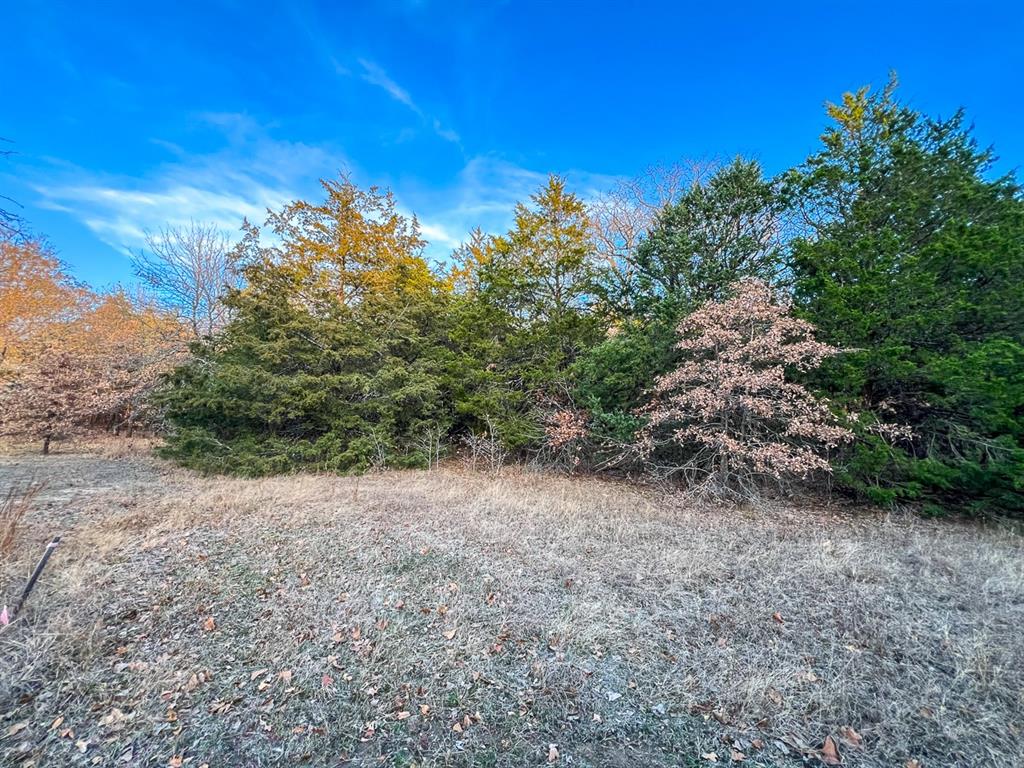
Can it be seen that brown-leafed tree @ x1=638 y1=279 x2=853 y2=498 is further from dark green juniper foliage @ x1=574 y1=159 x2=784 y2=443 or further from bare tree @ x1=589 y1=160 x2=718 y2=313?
bare tree @ x1=589 y1=160 x2=718 y2=313

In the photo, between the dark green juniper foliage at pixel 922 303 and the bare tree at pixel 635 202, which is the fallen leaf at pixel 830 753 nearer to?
the dark green juniper foliage at pixel 922 303

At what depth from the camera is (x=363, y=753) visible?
198cm

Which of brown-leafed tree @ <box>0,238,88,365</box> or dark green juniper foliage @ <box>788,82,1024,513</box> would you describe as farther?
brown-leafed tree @ <box>0,238,88,365</box>

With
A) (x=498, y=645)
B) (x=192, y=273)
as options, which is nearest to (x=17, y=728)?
(x=498, y=645)

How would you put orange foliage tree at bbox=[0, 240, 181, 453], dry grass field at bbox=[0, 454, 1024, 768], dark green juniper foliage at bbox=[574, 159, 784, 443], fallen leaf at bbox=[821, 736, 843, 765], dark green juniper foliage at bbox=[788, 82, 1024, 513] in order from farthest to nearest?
orange foliage tree at bbox=[0, 240, 181, 453]
dark green juniper foliage at bbox=[574, 159, 784, 443]
dark green juniper foliage at bbox=[788, 82, 1024, 513]
dry grass field at bbox=[0, 454, 1024, 768]
fallen leaf at bbox=[821, 736, 843, 765]

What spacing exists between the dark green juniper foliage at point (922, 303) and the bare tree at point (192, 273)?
1558 centimetres

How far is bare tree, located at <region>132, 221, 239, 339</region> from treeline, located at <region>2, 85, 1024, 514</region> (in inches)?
145

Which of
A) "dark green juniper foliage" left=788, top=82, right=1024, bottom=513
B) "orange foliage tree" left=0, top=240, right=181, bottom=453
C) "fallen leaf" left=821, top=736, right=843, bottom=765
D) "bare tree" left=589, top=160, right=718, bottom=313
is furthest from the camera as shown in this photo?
"bare tree" left=589, top=160, right=718, bottom=313

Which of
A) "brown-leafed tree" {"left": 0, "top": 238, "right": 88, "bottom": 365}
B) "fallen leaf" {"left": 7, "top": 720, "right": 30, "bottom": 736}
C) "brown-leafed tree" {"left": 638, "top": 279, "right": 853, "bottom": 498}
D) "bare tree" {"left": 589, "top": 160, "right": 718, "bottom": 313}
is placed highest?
"bare tree" {"left": 589, "top": 160, "right": 718, "bottom": 313}

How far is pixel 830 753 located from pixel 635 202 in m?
16.0

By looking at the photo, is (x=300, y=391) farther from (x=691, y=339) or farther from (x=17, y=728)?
(x=691, y=339)

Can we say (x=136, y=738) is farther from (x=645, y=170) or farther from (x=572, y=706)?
(x=645, y=170)

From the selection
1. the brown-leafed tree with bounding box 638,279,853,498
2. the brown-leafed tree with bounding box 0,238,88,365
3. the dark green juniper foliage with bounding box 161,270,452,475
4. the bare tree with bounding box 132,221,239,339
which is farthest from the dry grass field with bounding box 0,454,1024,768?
the brown-leafed tree with bounding box 0,238,88,365

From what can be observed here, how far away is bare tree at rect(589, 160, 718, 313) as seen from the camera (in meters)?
14.1
